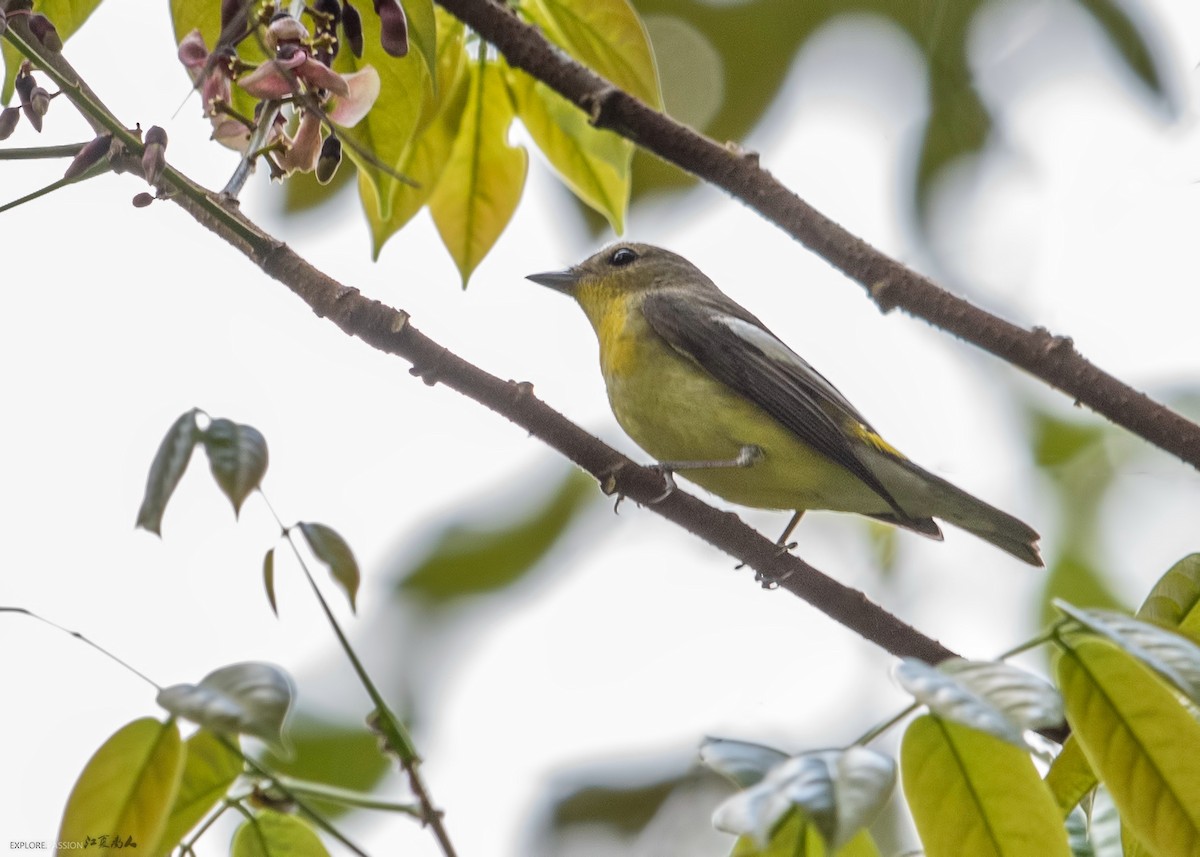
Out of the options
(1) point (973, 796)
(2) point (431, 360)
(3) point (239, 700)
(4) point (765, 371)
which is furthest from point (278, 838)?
(4) point (765, 371)

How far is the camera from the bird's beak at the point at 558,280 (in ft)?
16.2

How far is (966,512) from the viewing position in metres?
3.86

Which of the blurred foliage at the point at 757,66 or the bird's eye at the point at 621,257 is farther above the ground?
the blurred foliage at the point at 757,66

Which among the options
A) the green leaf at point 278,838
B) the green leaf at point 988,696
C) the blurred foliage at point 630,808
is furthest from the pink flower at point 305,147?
the blurred foliage at point 630,808

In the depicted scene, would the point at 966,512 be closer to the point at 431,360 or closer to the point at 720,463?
the point at 720,463

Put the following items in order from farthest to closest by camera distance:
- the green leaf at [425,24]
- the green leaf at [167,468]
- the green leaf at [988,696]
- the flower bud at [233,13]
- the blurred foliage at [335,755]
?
the blurred foliage at [335,755] < the green leaf at [425,24] < the flower bud at [233,13] < the green leaf at [167,468] < the green leaf at [988,696]

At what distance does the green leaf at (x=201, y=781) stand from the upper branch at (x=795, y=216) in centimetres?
123

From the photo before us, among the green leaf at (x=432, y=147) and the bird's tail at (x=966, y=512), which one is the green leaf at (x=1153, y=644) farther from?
the bird's tail at (x=966, y=512)

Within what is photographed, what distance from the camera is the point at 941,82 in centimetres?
453

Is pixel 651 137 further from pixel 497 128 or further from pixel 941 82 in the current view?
pixel 941 82

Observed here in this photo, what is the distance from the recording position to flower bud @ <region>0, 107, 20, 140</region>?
1.92 meters

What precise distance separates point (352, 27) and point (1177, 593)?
1.57m

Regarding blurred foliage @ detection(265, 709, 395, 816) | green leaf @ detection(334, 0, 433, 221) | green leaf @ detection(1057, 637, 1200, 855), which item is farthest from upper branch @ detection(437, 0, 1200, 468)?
blurred foliage @ detection(265, 709, 395, 816)

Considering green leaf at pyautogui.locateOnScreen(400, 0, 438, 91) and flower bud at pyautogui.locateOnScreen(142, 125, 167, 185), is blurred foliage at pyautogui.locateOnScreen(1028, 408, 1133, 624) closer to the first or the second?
green leaf at pyautogui.locateOnScreen(400, 0, 438, 91)
